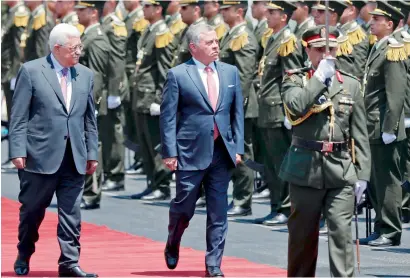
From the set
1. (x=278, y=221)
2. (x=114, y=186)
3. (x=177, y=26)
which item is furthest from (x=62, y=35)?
(x=114, y=186)

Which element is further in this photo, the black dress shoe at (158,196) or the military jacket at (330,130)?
the black dress shoe at (158,196)

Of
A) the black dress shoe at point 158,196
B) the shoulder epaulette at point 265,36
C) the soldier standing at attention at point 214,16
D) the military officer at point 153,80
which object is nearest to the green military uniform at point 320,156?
the shoulder epaulette at point 265,36

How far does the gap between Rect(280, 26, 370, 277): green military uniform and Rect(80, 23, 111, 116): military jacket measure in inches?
252

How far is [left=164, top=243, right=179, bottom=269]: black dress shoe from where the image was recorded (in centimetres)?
1121

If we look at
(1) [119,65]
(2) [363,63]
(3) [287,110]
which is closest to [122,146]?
(1) [119,65]

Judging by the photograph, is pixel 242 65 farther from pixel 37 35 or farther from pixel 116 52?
pixel 37 35

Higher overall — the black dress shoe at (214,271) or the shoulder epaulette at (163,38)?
the shoulder epaulette at (163,38)

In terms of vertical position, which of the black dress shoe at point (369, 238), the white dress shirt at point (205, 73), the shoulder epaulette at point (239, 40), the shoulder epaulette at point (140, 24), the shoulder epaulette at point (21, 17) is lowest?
the black dress shoe at point (369, 238)

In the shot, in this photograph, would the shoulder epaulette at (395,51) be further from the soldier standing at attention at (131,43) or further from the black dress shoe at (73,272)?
the soldier standing at attention at (131,43)

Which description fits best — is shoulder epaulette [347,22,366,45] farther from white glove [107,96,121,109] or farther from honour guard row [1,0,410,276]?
white glove [107,96,121,109]

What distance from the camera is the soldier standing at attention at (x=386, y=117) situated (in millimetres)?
12727

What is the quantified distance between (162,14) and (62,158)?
24.0 feet

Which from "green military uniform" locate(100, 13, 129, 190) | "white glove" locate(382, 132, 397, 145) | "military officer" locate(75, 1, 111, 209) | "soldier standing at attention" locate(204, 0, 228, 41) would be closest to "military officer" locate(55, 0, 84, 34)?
"green military uniform" locate(100, 13, 129, 190)

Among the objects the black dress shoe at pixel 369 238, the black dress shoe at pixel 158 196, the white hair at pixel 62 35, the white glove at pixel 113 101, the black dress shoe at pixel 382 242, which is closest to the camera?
the white hair at pixel 62 35
